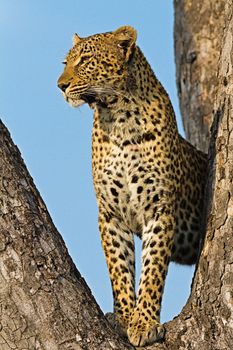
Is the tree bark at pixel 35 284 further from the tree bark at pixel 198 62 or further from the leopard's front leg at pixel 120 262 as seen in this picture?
the tree bark at pixel 198 62

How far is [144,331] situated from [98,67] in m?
2.18

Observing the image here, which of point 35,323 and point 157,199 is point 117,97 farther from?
point 35,323

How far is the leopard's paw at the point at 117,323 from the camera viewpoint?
285 inches

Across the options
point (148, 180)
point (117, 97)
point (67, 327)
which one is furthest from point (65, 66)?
point (67, 327)

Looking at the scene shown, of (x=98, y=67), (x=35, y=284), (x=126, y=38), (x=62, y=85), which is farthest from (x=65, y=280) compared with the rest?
(x=126, y=38)

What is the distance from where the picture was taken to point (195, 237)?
8.00 m

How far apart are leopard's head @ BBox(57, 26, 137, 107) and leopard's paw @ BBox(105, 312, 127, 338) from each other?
170 centimetres

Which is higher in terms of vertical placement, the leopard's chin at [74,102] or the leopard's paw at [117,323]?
the leopard's chin at [74,102]

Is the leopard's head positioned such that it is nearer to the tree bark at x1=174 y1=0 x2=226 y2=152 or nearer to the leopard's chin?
the leopard's chin

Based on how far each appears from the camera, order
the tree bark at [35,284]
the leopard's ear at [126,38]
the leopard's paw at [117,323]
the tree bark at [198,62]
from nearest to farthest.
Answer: the tree bark at [35,284]
the leopard's paw at [117,323]
the leopard's ear at [126,38]
the tree bark at [198,62]

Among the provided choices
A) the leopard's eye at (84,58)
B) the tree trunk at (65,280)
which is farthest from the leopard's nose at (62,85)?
the tree trunk at (65,280)

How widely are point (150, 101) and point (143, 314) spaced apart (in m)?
1.77

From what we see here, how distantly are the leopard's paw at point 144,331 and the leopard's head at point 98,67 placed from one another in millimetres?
1784

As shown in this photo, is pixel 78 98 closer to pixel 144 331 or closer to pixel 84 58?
pixel 84 58
